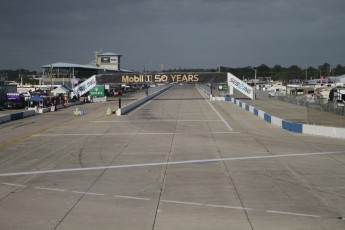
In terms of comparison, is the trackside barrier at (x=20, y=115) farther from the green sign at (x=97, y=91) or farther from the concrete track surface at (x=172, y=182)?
the green sign at (x=97, y=91)

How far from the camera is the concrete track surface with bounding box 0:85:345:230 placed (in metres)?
10.9

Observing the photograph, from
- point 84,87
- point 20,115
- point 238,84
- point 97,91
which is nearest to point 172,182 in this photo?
point 20,115

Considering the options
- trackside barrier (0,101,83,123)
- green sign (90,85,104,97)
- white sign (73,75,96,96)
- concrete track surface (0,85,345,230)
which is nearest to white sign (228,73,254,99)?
white sign (73,75,96,96)

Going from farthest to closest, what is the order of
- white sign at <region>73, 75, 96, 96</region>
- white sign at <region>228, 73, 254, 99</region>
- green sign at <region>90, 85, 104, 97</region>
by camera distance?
green sign at <region>90, 85, 104, 97</region> → white sign at <region>73, 75, 96, 96</region> → white sign at <region>228, 73, 254, 99</region>

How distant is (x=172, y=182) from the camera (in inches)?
604

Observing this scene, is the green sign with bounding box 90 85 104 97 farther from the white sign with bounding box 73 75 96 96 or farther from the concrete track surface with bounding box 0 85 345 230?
the concrete track surface with bounding box 0 85 345 230

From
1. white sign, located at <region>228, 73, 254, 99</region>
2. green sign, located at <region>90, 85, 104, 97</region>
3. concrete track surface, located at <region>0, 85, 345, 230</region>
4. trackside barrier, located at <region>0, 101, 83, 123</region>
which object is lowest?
concrete track surface, located at <region>0, 85, 345, 230</region>

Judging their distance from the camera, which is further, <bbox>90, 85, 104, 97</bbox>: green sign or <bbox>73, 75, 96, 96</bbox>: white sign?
<bbox>90, 85, 104, 97</bbox>: green sign

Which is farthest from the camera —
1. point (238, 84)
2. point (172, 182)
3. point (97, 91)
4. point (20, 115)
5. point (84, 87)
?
point (97, 91)

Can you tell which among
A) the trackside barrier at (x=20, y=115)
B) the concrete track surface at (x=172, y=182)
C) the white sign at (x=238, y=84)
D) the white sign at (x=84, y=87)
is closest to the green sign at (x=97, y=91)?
the white sign at (x=84, y=87)

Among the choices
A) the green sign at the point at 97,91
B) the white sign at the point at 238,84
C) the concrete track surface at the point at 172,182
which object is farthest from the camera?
the green sign at the point at 97,91

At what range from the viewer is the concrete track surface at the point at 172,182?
1095 cm

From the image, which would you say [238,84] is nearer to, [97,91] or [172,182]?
[97,91]

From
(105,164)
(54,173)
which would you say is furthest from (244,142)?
(54,173)
